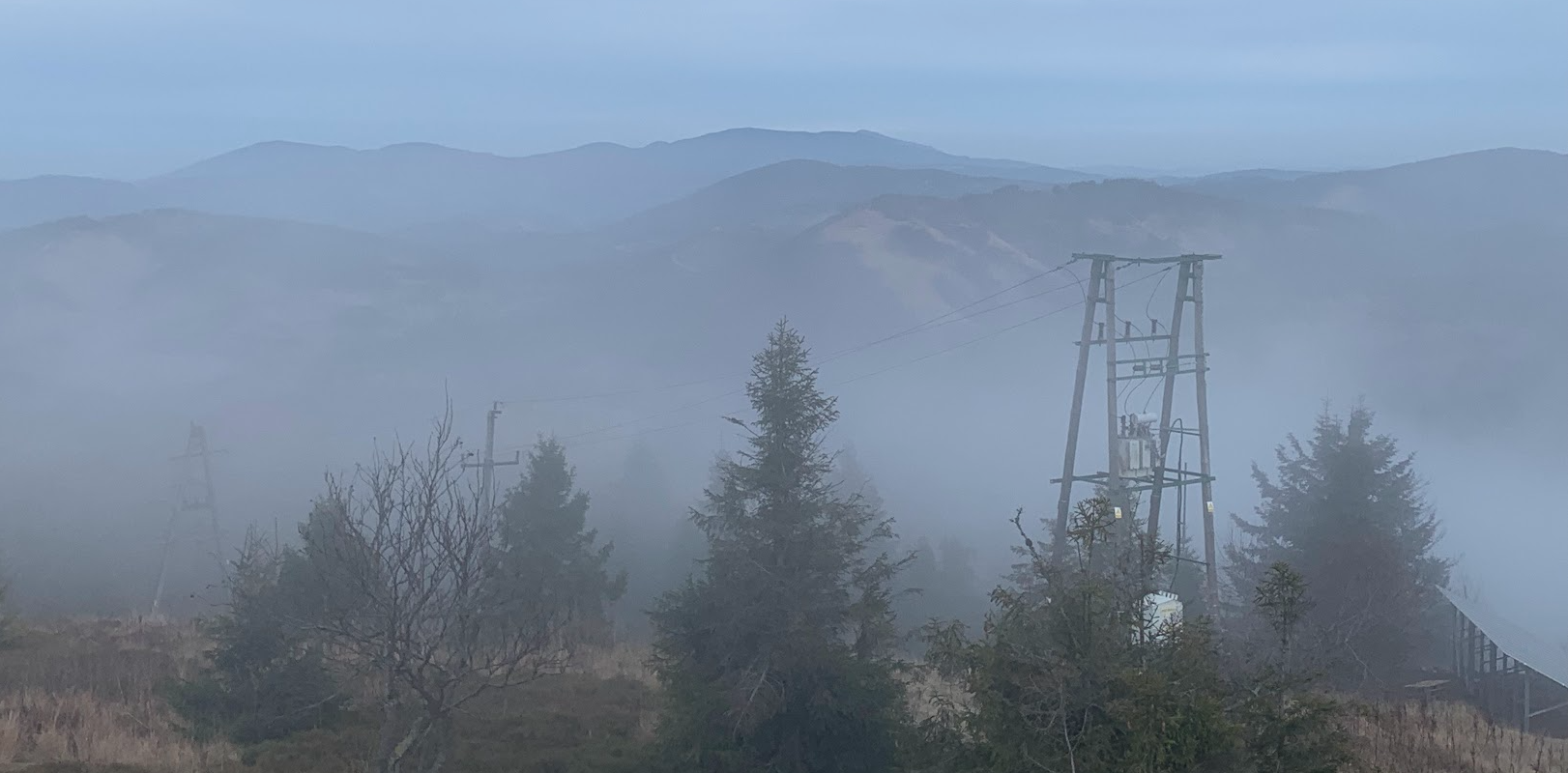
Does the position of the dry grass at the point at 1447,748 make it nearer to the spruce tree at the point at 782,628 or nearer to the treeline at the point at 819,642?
the treeline at the point at 819,642

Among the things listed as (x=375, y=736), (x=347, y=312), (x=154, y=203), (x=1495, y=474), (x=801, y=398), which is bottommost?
(x=375, y=736)

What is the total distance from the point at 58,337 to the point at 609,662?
82934 mm

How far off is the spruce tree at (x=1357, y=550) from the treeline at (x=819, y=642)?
0.19ft

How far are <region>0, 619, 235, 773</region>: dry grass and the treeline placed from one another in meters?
0.61

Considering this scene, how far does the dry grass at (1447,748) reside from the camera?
9.34 m

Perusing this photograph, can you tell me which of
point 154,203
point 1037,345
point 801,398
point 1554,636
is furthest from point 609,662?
point 154,203

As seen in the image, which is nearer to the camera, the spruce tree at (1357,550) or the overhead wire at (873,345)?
the spruce tree at (1357,550)

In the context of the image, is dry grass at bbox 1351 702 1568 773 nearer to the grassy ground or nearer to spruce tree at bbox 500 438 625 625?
the grassy ground

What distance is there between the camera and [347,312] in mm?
93188

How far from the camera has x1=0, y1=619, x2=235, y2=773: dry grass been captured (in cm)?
1017

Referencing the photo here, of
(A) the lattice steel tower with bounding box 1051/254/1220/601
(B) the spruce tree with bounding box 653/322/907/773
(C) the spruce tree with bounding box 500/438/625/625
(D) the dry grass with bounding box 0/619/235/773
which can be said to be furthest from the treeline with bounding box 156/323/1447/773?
(C) the spruce tree with bounding box 500/438/625/625

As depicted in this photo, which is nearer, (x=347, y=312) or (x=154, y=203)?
(x=347, y=312)

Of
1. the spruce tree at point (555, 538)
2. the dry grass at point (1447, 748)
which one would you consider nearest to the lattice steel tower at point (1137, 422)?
the dry grass at point (1447, 748)

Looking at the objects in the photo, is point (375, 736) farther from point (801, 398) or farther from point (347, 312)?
point (347, 312)
